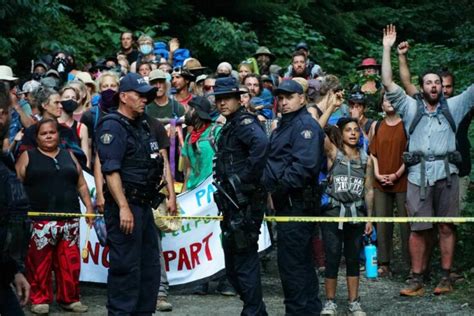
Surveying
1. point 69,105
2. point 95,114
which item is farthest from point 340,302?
point 69,105

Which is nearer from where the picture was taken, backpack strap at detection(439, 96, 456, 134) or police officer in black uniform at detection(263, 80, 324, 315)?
police officer in black uniform at detection(263, 80, 324, 315)

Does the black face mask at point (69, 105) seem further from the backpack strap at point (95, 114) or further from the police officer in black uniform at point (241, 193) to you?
the police officer in black uniform at point (241, 193)

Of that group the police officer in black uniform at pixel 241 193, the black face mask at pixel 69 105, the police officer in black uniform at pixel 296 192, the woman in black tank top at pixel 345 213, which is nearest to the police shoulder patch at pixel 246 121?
the police officer in black uniform at pixel 241 193

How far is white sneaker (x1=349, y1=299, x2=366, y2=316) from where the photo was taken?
9680mm

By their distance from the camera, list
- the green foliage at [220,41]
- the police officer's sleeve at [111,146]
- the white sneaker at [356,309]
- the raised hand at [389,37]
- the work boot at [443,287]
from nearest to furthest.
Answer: the police officer's sleeve at [111,146] < the white sneaker at [356,309] < the raised hand at [389,37] < the work boot at [443,287] < the green foliage at [220,41]

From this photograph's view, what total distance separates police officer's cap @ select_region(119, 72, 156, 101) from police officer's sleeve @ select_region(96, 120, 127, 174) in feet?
1.05

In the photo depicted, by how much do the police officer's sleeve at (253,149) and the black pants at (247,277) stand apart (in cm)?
60

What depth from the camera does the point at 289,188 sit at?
891 cm

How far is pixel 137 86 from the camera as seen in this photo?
328 inches

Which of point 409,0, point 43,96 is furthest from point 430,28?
point 43,96

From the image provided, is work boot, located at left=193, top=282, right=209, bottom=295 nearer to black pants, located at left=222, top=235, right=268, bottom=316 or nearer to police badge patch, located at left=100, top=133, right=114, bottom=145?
black pants, located at left=222, top=235, right=268, bottom=316

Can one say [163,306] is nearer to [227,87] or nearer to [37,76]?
[227,87]

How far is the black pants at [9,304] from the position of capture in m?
6.73

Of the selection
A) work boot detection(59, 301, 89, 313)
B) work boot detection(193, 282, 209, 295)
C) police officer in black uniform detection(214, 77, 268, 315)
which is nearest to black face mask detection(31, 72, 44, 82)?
work boot detection(193, 282, 209, 295)
